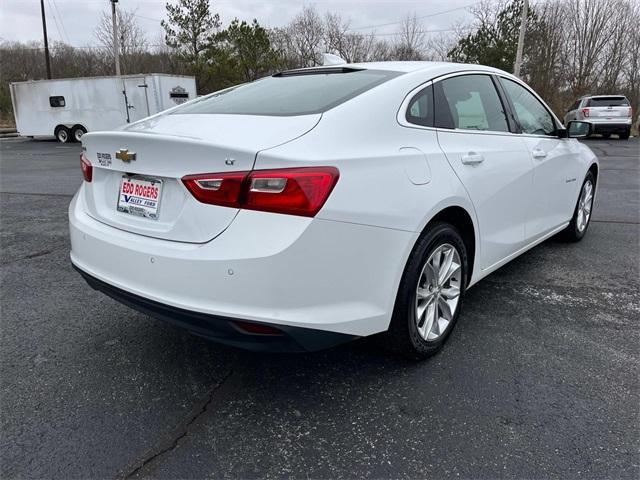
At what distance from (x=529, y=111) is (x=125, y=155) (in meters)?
3.07

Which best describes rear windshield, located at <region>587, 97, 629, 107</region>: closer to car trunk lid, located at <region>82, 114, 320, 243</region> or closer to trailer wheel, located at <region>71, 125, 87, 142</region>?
car trunk lid, located at <region>82, 114, 320, 243</region>

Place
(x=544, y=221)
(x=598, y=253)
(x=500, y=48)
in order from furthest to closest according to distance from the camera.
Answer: (x=500, y=48) → (x=598, y=253) → (x=544, y=221)

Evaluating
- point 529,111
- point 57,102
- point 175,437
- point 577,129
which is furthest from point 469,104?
point 57,102

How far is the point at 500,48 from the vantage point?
28641 mm

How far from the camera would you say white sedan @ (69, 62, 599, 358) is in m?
2.03

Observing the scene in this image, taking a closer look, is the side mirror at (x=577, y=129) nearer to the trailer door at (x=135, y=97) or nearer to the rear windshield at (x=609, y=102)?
the rear windshield at (x=609, y=102)

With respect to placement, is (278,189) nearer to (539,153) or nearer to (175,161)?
(175,161)

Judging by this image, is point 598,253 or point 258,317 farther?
point 598,253

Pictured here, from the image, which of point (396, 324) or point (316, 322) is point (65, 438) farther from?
point (396, 324)

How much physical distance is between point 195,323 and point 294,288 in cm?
47

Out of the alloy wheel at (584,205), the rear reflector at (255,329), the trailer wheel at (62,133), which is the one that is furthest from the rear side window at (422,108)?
the trailer wheel at (62,133)

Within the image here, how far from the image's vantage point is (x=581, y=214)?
5.06 m

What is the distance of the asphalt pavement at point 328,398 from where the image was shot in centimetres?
205

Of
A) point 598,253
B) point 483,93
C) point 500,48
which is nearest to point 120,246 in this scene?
point 483,93
